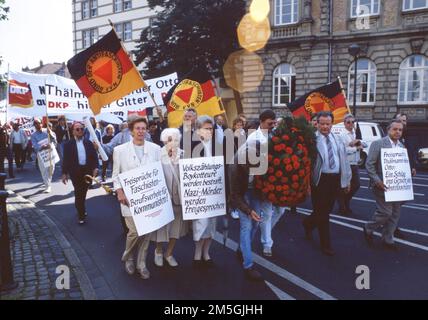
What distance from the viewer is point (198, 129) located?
4898 millimetres

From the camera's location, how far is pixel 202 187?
4.69m

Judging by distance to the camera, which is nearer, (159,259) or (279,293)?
(279,293)

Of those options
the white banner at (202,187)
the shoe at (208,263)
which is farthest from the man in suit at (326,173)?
the shoe at (208,263)

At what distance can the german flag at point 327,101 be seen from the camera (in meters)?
8.56

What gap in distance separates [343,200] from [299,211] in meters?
0.94

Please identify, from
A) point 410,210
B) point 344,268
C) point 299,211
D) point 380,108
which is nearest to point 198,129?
point 344,268

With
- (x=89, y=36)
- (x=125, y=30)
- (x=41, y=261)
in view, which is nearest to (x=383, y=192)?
(x=41, y=261)

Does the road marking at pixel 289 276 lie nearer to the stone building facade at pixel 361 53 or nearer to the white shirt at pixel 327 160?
the white shirt at pixel 327 160

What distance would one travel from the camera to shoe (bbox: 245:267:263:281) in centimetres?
454

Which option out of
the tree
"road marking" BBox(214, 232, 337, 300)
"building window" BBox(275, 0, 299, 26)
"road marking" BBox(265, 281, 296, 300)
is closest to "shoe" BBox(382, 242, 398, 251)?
"road marking" BBox(214, 232, 337, 300)

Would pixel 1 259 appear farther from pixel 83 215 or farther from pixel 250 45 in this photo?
pixel 250 45

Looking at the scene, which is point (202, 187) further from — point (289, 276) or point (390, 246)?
point (390, 246)

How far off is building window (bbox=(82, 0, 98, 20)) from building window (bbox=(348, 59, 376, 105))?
31.4m

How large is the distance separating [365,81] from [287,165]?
2013 cm
